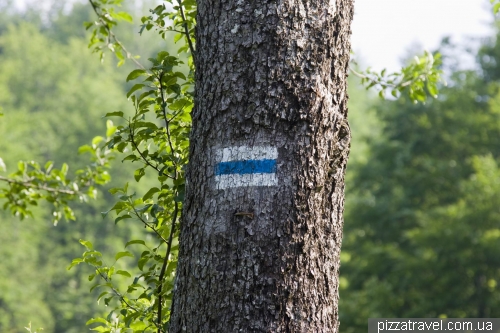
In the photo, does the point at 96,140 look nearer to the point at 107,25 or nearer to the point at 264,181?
the point at 107,25

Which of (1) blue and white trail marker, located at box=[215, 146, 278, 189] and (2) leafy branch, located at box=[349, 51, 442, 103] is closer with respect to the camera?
(1) blue and white trail marker, located at box=[215, 146, 278, 189]

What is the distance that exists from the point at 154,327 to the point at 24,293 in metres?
32.6

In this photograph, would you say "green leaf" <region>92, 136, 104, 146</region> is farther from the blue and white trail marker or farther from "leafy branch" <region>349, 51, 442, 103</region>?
the blue and white trail marker

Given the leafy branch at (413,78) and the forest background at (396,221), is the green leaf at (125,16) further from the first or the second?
the forest background at (396,221)

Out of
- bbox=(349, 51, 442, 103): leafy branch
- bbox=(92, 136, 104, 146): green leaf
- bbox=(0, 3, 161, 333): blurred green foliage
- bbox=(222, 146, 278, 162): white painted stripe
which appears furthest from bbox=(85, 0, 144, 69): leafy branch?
bbox=(0, 3, 161, 333): blurred green foliage

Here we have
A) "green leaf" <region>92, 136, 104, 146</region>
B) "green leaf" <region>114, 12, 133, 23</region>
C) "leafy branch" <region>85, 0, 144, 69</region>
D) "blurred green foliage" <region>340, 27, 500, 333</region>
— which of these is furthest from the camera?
"blurred green foliage" <region>340, 27, 500, 333</region>

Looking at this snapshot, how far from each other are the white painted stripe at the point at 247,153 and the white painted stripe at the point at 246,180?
5 cm

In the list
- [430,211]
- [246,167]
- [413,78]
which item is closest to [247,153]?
[246,167]

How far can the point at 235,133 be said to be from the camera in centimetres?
190

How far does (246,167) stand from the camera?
1.88 metres

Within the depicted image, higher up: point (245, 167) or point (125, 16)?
point (125, 16)

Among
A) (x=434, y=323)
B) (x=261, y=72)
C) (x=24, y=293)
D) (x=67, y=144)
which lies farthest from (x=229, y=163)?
(x=67, y=144)

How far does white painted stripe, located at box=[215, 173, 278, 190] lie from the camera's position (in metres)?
1.86

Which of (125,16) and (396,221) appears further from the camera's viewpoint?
(396,221)
